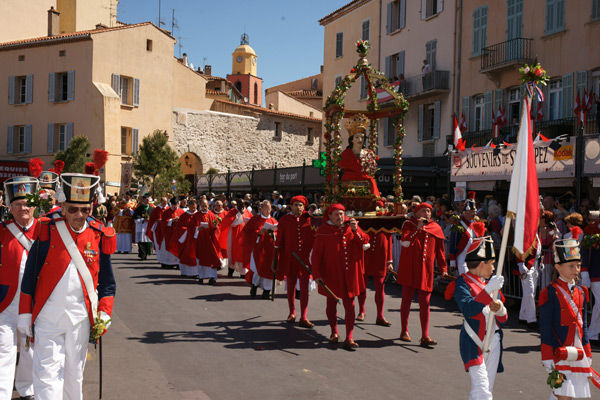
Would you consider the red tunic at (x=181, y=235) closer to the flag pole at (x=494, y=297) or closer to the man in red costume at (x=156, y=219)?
the man in red costume at (x=156, y=219)

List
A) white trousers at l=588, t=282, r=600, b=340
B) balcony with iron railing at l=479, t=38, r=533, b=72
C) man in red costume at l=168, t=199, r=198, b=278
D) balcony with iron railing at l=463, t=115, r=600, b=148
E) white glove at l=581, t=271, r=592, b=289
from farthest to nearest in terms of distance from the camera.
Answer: balcony with iron railing at l=479, t=38, r=533, b=72, balcony with iron railing at l=463, t=115, r=600, b=148, man in red costume at l=168, t=199, r=198, b=278, white glove at l=581, t=271, r=592, b=289, white trousers at l=588, t=282, r=600, b=340

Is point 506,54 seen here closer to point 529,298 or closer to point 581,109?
point 581,109

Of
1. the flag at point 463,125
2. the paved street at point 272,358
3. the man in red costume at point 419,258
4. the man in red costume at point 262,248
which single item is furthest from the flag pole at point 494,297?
the flag at point 463,125

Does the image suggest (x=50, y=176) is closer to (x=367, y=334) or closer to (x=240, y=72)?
(x=367, y=334)

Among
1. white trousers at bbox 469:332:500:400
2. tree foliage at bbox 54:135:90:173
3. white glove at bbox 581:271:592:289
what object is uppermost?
tree foliage at bbox 54:135:90:173

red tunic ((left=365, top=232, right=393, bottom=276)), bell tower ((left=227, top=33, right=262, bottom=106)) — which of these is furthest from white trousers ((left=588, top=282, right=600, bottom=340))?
bell tower ((left=227, top=33, right=262, bottom=106))

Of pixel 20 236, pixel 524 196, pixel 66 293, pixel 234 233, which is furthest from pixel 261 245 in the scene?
pixel 524 196

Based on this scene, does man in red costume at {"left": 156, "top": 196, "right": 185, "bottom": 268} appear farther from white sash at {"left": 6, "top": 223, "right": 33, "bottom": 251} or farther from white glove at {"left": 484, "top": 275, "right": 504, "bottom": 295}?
white glove at {"left": 484, "top": 275, "right": 504, "bottom": 295}

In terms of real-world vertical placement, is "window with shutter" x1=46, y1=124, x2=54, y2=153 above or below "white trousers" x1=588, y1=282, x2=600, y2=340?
above

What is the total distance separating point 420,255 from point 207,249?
6.71 m

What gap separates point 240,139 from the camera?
158ft

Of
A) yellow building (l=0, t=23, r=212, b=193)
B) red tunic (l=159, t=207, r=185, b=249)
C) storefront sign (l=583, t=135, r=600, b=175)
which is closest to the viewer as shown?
storefront sign (l=583, t=135, r=600, b=175)

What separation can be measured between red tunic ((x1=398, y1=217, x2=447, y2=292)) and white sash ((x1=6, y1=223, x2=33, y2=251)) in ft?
16.5

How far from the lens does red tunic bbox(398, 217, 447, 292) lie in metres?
9.38
